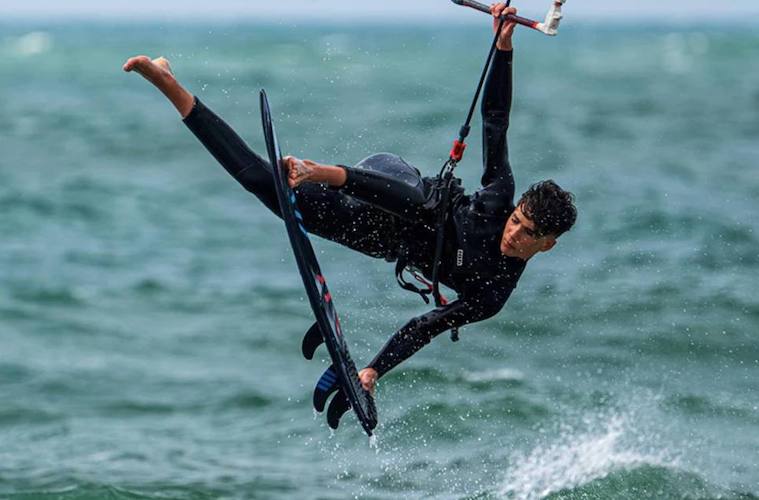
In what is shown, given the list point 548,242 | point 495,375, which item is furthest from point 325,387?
point 495,375

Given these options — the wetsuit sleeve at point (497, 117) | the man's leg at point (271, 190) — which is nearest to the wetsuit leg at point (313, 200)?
the man's leg at point (271, 190)

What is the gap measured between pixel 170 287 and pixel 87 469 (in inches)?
368

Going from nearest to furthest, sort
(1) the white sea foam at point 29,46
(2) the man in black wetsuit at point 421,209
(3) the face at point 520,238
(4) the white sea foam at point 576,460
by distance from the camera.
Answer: (2) the man in black wetsuit at point 421,209 → (3) the face at point 520,238 → (4) the white sea foam at point 576,460 → (1) the white sea foam at point 29,46

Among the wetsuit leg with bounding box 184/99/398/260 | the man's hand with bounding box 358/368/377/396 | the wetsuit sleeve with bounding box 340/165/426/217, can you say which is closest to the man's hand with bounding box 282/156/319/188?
the wetsuit sleeve with bounding box 340/165/426/217

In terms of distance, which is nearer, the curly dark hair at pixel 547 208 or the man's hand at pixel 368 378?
the curly dark hair at pixel 547 208

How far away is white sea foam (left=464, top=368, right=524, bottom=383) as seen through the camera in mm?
14406

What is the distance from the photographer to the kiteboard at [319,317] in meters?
7.05

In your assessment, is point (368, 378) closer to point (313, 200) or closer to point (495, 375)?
point (313, 200)

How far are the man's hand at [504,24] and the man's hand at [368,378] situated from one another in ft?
6.39

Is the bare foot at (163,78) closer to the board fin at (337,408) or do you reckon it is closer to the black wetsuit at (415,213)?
the black wetsuit at (415,213)

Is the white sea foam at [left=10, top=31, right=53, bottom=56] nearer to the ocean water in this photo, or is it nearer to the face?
the ocean water

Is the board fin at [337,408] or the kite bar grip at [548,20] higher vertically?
the kite bar grip at [548,20]

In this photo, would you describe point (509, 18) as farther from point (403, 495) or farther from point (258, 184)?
point (403, 495)

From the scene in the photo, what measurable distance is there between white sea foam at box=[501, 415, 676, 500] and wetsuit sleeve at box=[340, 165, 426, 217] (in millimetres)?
3748
